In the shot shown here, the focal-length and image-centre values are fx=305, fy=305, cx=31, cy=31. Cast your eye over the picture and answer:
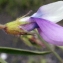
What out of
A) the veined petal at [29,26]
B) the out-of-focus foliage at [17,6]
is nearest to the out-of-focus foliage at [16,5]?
the out-of-focus foliage at [17,6]

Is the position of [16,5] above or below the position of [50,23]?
above

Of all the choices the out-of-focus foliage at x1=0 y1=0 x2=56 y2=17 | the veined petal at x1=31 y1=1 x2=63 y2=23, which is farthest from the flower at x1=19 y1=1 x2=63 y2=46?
the out-of-focus foliage at x1=0 y1=0 x2=56 y2=17

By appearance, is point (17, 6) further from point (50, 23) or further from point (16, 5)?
point (50, 23)

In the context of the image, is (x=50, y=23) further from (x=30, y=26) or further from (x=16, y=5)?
(x=16, y=5)

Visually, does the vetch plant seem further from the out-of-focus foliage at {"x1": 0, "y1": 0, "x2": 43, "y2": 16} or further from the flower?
the out-of-focus foliage at {"x1": 0, "y1": 0, "x2": 43, "y2": 16}

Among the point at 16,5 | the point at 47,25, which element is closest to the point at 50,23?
the point at 47,25

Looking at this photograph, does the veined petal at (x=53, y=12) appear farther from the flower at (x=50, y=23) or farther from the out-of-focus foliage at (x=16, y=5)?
the out-of-focus foliage at (x=16, y=5)

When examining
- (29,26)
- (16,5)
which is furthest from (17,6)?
(29,26)

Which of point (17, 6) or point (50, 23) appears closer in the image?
point (50, 23)
